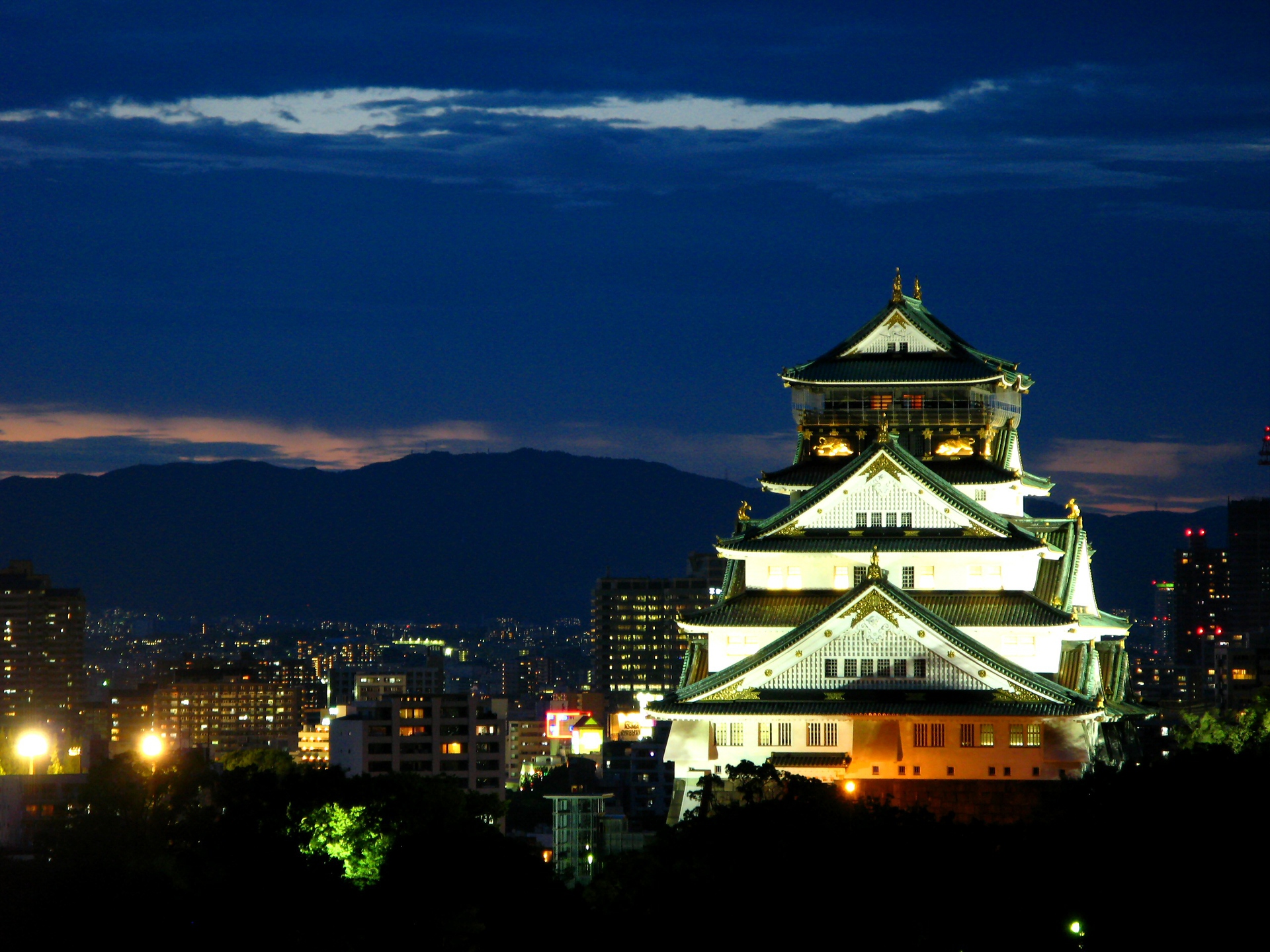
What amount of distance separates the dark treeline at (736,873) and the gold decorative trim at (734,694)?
24.4ft

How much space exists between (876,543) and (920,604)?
326 centimetres

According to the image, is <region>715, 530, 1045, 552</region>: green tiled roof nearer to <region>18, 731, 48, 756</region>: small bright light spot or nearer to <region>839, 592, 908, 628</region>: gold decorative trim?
<region>839, 592, 908, 628</region>: gold decorative trim

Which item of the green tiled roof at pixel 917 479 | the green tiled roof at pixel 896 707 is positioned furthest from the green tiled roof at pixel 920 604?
the green tiled roof at pixel 896 707

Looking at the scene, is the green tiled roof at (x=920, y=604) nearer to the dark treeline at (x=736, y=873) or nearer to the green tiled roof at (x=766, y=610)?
the green tiled roof at (x=766, y=610)

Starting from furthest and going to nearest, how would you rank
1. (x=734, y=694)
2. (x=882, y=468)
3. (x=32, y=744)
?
1. (x=32, y=744)
2. (x=882, y=468)
3. (x=734, y=694)

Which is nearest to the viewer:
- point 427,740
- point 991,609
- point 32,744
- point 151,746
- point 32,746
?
point 991,609

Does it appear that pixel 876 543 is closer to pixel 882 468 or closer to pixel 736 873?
pixel 882 468

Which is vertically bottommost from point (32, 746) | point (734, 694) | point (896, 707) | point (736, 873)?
point (736, 873)

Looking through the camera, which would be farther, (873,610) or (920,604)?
(920,604)

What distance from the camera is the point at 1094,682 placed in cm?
7431

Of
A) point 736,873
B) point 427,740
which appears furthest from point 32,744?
point 736,873

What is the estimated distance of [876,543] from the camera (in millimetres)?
74375

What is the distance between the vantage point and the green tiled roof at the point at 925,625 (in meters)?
69.8

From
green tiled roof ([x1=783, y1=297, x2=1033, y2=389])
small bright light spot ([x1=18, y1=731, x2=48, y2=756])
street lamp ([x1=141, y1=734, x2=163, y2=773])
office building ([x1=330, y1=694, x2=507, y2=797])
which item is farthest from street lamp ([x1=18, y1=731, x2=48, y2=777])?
green tiled roof ([x1=783, y1=297, x2=1033, y2=389])
